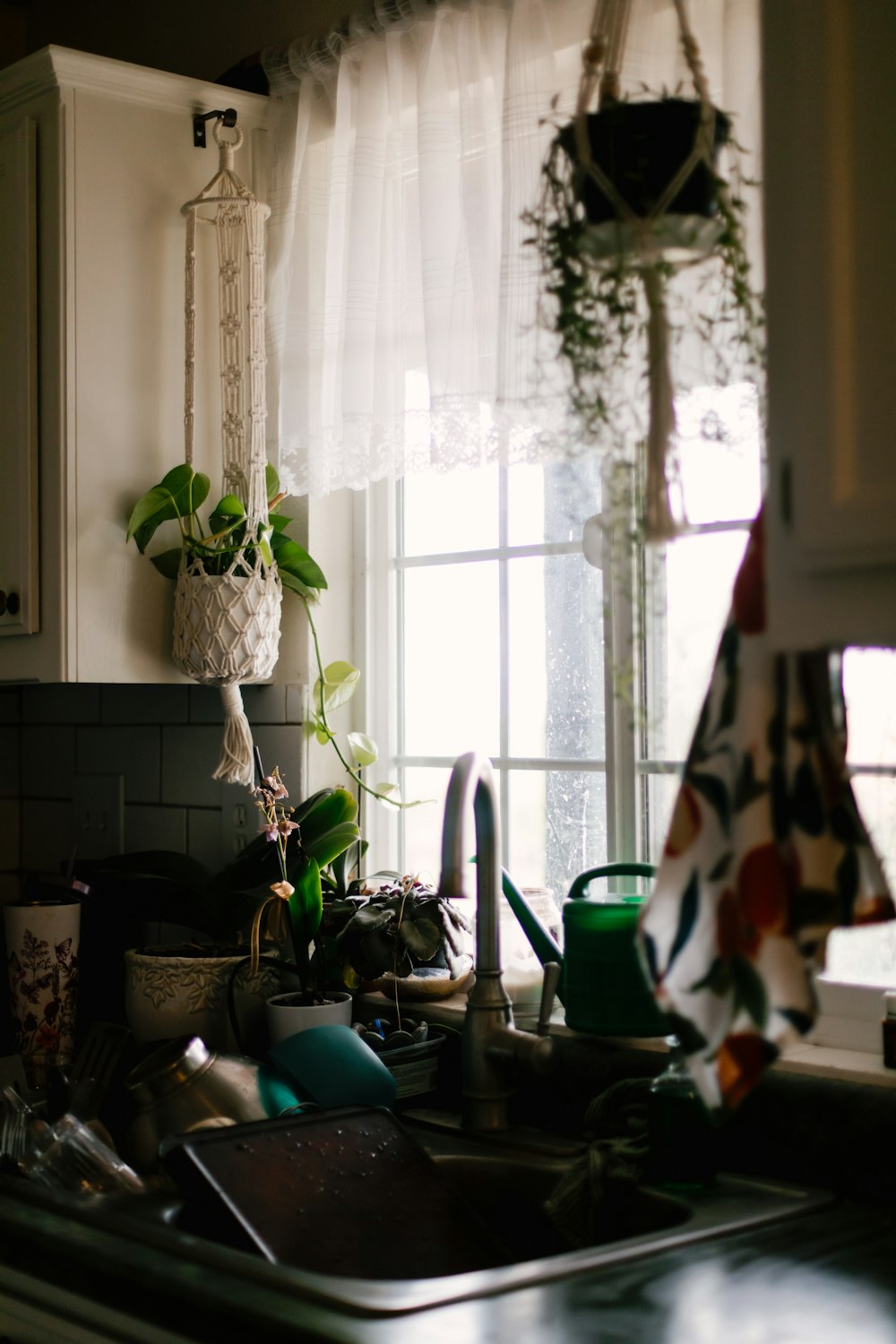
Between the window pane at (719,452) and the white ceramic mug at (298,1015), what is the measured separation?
0.78 m

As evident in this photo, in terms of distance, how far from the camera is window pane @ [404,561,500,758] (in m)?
2.17

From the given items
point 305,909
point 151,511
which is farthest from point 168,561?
point 305,909

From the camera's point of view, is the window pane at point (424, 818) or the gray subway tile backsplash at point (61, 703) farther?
the gray subway tile backsplash at point (61, 703)

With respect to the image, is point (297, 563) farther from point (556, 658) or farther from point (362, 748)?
point (556, 658)

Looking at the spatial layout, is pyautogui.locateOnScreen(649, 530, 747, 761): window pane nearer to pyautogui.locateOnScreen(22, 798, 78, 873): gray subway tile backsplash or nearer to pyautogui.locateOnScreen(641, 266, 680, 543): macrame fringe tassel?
pyautogui.locateOnScreen(641, 266, 680, 543): macrame fringe tassel

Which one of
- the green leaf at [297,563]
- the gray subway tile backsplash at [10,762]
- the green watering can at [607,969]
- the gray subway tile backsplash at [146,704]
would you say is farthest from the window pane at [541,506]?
the gray subway tile backsplash at [10,762]

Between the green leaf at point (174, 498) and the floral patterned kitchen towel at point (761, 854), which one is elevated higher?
the green leaf at point (174, 498)

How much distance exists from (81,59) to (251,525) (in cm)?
71

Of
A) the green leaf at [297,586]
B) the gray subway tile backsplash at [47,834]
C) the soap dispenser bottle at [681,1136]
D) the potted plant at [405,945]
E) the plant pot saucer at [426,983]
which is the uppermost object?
the green leaf at [297,586]

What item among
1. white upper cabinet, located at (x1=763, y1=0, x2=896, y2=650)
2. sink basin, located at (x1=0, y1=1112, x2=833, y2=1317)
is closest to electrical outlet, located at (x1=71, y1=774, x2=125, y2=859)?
sink basin, located at (x1=0, y1=1112, x2=833, y2=1317)

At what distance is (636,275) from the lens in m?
0.98

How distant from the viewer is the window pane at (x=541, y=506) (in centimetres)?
204

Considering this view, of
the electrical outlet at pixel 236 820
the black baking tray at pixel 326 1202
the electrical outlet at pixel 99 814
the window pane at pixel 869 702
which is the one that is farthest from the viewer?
the electrical outlet at pixel 99 814

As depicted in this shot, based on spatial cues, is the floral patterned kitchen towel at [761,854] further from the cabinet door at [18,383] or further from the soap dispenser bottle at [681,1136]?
the cabinet door at [18,383]
